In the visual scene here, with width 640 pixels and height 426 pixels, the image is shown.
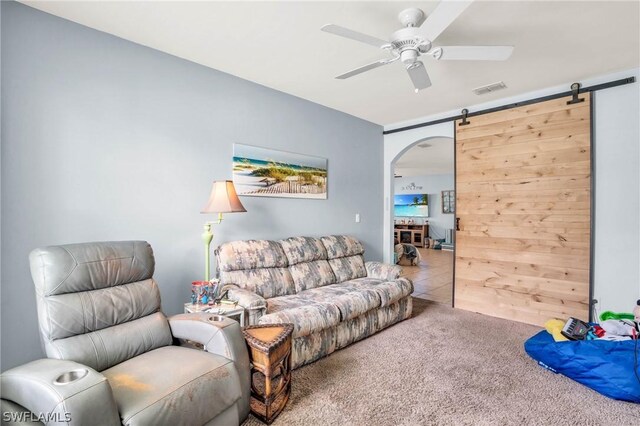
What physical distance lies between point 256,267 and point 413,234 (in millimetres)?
8956

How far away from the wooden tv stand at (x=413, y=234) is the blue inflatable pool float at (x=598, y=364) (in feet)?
28.1

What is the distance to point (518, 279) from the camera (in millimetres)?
3629

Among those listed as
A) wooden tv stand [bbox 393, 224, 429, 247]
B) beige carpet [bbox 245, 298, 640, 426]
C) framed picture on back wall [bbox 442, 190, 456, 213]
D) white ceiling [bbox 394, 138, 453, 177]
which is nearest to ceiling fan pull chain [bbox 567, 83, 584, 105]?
white ceiling [bbox 394, 138, 453, 177]

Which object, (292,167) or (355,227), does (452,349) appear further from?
(292,167)

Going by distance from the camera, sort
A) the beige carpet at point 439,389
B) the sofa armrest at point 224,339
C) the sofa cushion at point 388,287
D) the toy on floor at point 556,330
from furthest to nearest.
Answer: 1. the sofa cushion at point 388,287
2. the toy on floor at point 556,330
3. the beige carpet at point 439,389
4. the sofa armrest at point 224,339

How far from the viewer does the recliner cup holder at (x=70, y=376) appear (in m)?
1.19

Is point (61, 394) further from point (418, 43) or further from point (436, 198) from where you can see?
point (436, 198)

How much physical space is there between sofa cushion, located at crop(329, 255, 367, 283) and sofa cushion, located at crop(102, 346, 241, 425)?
211 centimetres

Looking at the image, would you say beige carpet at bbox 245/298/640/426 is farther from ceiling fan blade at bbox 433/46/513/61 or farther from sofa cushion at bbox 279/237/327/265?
ceiling fan blade at bbox 433/46/513/61

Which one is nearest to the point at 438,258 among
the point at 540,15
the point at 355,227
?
the point at 355,227

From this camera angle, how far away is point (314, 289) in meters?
3.32

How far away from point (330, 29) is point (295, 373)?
7.86 ft

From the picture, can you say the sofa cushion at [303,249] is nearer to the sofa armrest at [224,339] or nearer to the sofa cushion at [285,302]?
the sofa cushion at [285,302]

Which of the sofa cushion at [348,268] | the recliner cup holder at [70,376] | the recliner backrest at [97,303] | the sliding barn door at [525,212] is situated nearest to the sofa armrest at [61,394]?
the recliner cup holder at [70,376]
